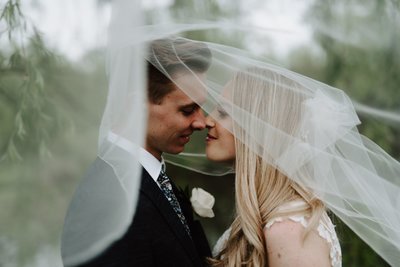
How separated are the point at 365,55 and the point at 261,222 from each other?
244cm

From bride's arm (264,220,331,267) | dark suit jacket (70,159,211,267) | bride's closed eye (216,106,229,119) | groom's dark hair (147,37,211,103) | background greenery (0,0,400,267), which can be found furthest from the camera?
background greenery (0,0,400,267)

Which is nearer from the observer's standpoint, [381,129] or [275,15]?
[275,15]

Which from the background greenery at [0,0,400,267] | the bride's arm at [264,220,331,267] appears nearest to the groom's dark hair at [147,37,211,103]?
the background greenery at [0,0,400,267]

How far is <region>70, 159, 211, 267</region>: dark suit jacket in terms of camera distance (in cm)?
207

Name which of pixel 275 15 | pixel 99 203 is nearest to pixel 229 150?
pixel 99 203

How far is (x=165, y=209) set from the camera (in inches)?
90.4

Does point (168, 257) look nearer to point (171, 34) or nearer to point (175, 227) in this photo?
point (175, 227)

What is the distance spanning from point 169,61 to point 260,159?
0.56 meters

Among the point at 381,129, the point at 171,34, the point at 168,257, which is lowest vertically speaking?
the point at 381,129

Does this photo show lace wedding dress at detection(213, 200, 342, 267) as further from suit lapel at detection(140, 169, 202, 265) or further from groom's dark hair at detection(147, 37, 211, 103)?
groom's dark hair at detection(147, 37, 211, 103)

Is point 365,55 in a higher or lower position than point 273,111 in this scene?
lower

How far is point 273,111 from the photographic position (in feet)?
8.02

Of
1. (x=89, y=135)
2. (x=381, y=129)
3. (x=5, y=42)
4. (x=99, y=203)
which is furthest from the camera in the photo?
(x=381, y=129)

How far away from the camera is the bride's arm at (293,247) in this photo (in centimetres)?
223
